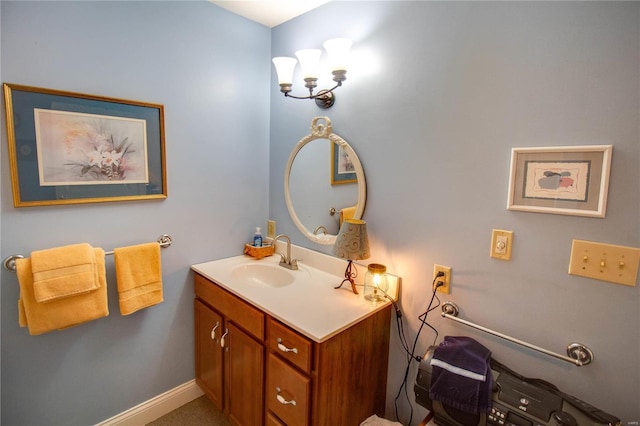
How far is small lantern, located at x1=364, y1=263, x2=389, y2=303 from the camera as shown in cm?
148

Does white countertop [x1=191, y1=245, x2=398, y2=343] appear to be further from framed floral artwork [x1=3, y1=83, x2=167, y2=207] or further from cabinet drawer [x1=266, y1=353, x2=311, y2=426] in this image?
framed floral artwork [x1=3, y1=83, x2=167, y2=207]

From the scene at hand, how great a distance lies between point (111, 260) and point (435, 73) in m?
1.82

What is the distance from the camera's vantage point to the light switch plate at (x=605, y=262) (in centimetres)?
95

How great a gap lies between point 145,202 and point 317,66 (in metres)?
1.20

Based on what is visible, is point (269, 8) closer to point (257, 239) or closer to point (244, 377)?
point (257, 239)

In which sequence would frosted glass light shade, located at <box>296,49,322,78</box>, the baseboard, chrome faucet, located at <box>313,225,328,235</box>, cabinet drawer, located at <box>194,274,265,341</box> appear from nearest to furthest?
1. cabinet drawer, located at <box>194,274,265,341</box>
2. frosted glass light shade, located at <box>296,49,322,78</box>
3. the baseboard
4. chrome faucet, located at <box>313,225,328,235</box>

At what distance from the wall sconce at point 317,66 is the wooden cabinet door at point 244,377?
4.38 ft

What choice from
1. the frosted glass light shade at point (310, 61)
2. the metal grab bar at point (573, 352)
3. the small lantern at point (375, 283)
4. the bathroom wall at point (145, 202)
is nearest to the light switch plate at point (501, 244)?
the metal grab bar at point (573, 352)

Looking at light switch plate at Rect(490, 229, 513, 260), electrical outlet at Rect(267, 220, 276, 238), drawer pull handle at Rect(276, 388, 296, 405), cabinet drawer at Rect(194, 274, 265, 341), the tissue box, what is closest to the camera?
light switch plate at Rect(490, 229, 513, 260)

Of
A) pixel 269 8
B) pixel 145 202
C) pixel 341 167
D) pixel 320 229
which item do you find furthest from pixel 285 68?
pixel 145 202

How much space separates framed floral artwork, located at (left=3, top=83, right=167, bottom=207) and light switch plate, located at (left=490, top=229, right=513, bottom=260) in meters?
1.67

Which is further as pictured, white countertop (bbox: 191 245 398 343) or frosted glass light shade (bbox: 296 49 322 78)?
frosted glass light shade (bbox: 296 49 322 78)

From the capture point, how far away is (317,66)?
1.64 m

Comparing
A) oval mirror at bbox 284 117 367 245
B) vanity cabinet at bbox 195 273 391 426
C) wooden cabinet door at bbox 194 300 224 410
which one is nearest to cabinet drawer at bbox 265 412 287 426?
vanity cabinet at bbox 195 273 391 426
